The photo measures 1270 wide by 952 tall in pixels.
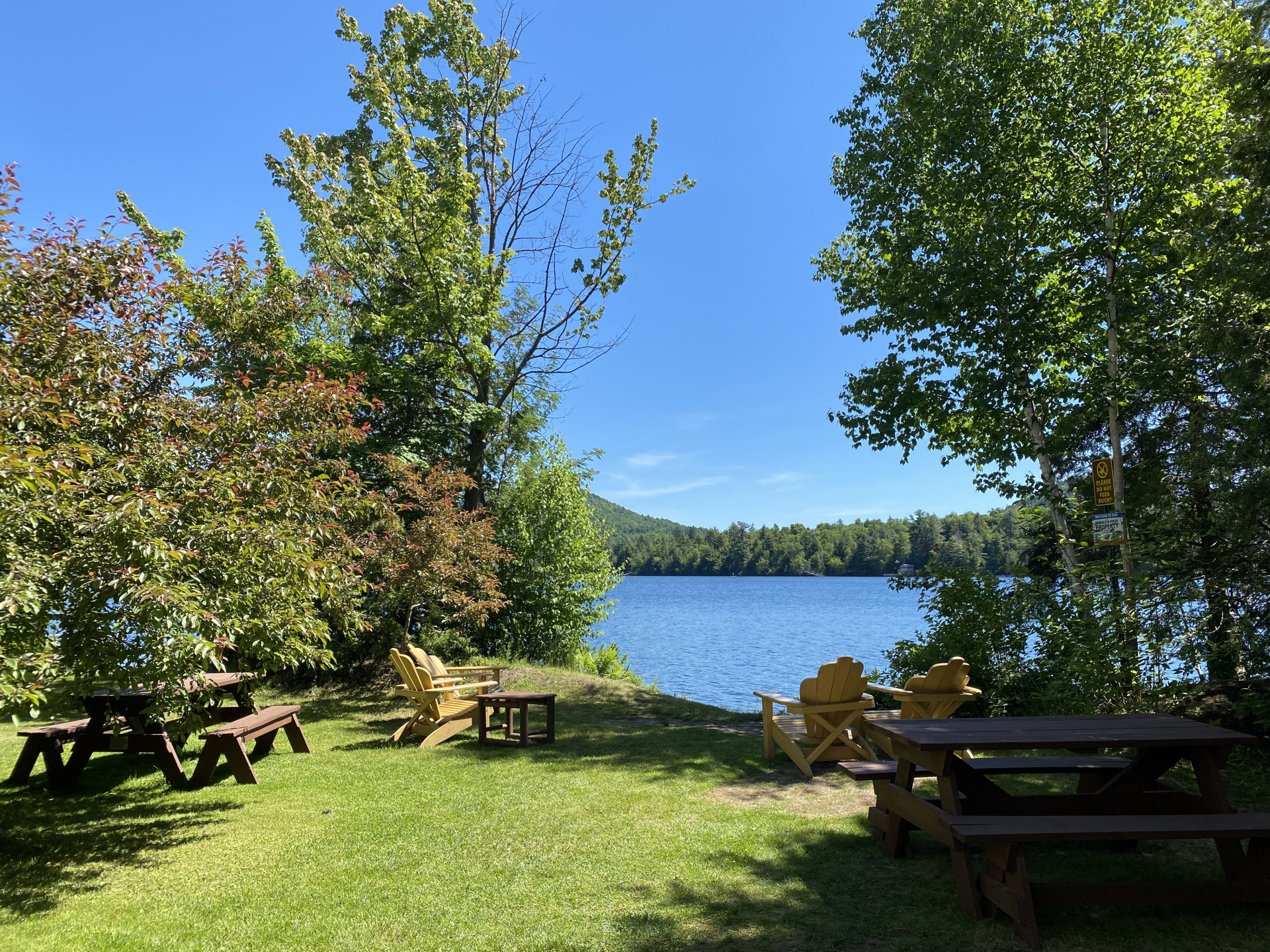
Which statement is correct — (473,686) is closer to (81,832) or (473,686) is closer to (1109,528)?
(81,832)

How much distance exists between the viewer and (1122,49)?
30.6 ft

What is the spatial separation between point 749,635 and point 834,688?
26.9 meters

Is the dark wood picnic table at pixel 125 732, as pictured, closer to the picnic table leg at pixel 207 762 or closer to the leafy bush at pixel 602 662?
the picnic table leg at pixel 207 762

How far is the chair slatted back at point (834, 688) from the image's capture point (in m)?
6.28

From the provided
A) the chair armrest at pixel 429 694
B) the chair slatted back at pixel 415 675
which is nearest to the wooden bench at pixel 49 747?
the chair slatted back at pixel 415 675

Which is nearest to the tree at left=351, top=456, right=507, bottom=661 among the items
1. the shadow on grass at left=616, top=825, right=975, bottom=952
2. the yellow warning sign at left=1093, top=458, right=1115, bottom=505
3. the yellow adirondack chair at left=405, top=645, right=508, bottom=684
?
the yellow adirondack chair at left=405, top=645, right=508, bottom=684

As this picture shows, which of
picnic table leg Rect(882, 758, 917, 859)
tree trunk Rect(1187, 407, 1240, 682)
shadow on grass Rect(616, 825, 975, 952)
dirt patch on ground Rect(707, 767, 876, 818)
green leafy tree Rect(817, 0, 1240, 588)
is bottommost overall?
dirt patch on ground Rect(707, 767, 876, 818)

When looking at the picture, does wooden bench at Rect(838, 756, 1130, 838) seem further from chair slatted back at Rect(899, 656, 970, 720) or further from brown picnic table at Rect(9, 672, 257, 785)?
brown picnic table at Rect(9, 672, 257, 785)

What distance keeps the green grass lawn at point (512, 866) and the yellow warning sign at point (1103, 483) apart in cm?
324

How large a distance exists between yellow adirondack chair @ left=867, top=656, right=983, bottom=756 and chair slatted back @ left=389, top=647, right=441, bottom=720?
4.80m

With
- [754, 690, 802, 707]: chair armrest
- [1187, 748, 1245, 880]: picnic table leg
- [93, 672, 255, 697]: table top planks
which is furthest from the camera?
[754, 690, 802, 707]: chair armrest

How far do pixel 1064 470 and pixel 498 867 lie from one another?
36.9ft

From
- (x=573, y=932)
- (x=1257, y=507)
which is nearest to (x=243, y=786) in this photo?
(x=573, y=932)

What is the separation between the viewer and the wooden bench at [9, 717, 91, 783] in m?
5.92
